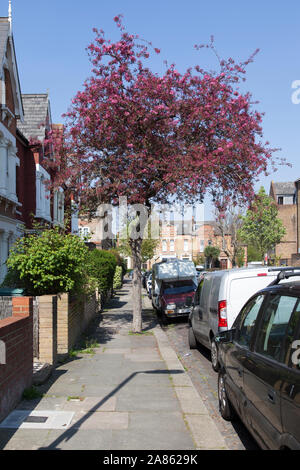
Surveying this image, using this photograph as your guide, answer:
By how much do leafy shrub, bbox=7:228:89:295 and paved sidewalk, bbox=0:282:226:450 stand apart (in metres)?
1.58

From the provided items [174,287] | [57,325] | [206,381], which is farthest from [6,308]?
[174,287]

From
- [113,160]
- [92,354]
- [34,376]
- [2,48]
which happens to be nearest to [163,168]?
[113,160]

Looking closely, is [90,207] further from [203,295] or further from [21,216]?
[21,216]

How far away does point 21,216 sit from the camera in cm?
2109

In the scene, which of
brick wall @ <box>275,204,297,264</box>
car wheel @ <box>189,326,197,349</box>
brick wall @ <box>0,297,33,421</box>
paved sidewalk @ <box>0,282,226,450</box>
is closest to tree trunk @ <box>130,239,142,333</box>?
car wheel @ <box>189,326,197,349</box>

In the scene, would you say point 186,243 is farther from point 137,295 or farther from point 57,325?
point 57,325

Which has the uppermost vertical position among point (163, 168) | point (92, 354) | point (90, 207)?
point (163, 168)

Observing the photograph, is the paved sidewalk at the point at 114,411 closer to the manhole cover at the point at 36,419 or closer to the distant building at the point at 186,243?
the manhole cover at the point at 36,419

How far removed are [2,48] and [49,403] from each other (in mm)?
14525

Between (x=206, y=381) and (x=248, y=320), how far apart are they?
12.1 ft

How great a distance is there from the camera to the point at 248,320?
17.6 ft

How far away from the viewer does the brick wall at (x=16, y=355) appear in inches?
231

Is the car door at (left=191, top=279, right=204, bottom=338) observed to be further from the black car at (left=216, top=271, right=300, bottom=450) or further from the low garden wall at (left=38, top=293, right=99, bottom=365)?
the black car at (left=216, top=271, right=300, bottom=450)
